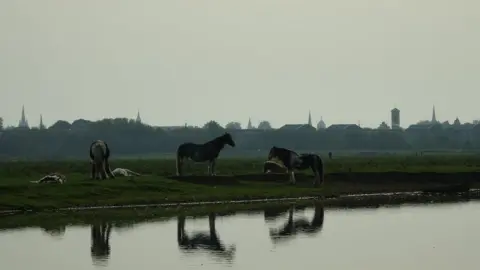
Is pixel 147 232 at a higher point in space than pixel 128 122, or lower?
lower

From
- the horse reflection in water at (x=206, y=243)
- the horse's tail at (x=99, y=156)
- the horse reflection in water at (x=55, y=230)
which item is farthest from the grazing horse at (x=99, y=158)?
the horse reflection in water at (x=206, y=243)

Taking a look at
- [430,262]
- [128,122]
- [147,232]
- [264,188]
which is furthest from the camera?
[128,122]

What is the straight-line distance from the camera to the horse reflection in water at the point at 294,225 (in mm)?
33044

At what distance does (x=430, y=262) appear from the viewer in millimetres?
26516

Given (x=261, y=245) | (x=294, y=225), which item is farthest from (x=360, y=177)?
(x=261, y=245)

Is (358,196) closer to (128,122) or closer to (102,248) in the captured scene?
(102,248)

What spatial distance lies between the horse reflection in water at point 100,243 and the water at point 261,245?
0.11ft

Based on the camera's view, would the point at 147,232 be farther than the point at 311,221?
No

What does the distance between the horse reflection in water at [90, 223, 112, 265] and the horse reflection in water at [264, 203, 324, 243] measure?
5.03 m

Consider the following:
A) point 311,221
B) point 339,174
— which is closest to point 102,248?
point 311,221

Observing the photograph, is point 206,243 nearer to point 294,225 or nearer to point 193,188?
point 294,225

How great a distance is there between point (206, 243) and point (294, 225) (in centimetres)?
640

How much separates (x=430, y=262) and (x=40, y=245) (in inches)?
429

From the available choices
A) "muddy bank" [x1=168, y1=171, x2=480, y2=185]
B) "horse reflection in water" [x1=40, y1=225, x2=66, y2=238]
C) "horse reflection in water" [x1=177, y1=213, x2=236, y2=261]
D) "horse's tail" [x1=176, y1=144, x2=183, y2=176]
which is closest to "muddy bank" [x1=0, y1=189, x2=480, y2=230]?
"horse reflection in water" [x1=40, y1=225, x2=66, y2=238]
